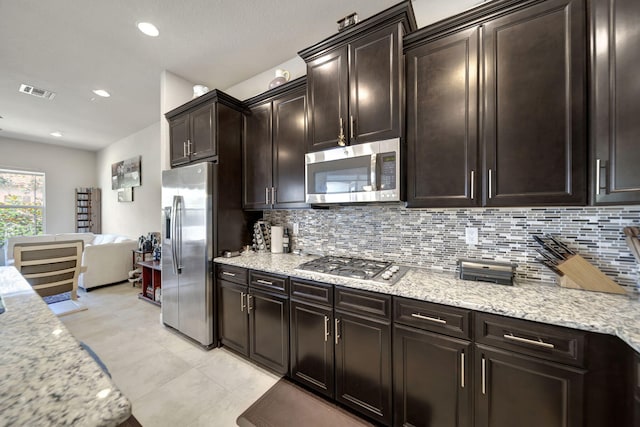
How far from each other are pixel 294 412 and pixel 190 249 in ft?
5.64

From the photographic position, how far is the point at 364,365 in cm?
157

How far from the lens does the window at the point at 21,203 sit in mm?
5367

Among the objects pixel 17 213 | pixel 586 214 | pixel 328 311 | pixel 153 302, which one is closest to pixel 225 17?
pixel 328 311

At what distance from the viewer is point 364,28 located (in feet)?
5.79

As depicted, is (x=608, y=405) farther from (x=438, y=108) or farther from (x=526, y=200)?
(x=438, y=108)

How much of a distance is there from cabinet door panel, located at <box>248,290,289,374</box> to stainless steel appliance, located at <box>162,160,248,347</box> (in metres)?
0.57

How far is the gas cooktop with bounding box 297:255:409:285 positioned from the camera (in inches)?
64.4

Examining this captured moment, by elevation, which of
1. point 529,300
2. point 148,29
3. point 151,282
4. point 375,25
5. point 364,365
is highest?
point 148,29

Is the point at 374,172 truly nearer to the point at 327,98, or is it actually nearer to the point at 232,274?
the point at 327,98

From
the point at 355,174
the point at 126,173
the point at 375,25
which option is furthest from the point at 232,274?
the point at 126,173

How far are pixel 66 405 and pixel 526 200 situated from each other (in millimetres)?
1957

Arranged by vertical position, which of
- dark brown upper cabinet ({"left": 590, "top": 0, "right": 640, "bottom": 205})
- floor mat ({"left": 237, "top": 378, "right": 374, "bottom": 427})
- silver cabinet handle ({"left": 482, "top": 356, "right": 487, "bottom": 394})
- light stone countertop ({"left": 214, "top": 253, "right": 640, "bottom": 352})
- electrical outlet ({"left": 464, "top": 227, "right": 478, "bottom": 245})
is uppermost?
dark brown upper cabinet ({"left": 590, "top": 0, "right": 640, "bottom": 205})

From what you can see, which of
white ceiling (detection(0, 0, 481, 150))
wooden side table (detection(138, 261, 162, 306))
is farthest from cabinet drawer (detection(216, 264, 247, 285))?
white ceiling (detection(0, 0, 481, 150))

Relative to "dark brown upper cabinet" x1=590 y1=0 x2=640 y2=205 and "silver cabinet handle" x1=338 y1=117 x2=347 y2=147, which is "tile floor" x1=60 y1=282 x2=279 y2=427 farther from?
"dark brown upper cabinet" x1=590 y1=0 x2=640 y2=205
